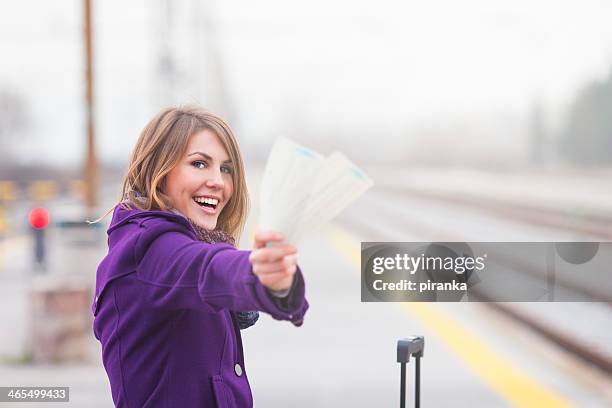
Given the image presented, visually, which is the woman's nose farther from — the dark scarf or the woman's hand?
the woman's hand

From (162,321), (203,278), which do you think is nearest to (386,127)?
(162,321)

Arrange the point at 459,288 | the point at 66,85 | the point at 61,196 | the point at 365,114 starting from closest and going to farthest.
Result: 1. the point at 459,288
2. the point at 365,114
3. the point at 66,85
4. the point at 61,196

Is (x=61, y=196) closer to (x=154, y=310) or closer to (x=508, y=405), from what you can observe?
(x=508, y=405)

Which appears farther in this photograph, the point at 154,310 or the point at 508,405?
the point at 508,405

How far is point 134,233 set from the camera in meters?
1.26

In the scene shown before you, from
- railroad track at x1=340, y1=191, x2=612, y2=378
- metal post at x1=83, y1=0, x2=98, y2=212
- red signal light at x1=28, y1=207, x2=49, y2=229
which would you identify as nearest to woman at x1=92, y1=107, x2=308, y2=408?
railroad track at x1=340, y1=191, x2=612, y2=378

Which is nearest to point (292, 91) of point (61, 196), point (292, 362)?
point (292, 362)

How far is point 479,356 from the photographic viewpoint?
13.0 ft

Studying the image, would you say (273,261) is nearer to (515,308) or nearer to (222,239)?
(222,239)

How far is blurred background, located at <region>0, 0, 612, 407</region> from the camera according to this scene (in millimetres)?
3033

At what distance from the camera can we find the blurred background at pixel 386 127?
3033 millimetres

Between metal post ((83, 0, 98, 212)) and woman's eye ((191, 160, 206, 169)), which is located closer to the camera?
woman's eye ((191, 160, 206, 169))

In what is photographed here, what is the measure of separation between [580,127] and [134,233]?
6.85 feet

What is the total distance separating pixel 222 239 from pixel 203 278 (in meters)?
0.29
